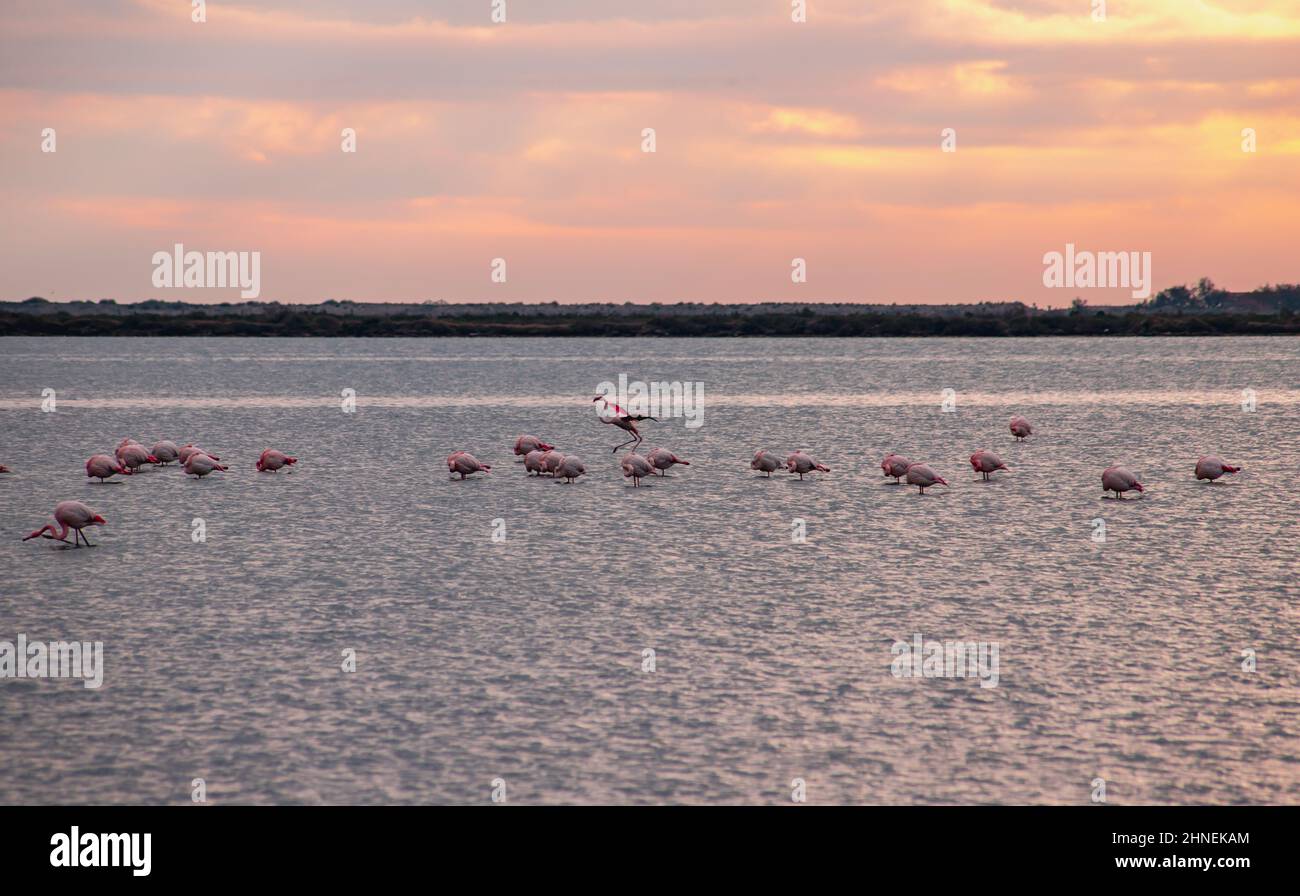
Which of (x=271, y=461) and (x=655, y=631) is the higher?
(x=271, y=461)

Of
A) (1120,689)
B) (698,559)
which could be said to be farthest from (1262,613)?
(698,559)

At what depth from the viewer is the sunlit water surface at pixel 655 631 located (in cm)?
1069

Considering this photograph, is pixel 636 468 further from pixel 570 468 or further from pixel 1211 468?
pixel 1211 468

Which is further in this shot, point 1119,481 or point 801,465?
point 801,465

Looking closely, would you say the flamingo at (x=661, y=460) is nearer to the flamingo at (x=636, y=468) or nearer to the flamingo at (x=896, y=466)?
the flamingo at (x=636, y=468)

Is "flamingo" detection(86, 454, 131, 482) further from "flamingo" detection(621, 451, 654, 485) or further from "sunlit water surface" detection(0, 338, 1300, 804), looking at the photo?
"flamingo" detection(621, 451, 654, 485)

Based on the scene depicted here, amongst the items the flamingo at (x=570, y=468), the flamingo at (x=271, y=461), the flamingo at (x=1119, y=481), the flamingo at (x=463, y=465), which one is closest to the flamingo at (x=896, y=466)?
the flamingo at (x=1119, y=481)

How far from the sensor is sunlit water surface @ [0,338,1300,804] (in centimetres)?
1069

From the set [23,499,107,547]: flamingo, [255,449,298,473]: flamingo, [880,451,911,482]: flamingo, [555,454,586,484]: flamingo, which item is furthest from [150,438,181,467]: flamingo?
[880,451,911,482]: flamingo

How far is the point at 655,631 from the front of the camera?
49.8 ft
